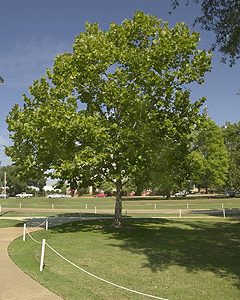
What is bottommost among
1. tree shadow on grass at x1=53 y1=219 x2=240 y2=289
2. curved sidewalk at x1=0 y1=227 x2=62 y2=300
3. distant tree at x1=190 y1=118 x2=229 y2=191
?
tree shadow on grass at x1=53 y1=219 x2=240 y2=289

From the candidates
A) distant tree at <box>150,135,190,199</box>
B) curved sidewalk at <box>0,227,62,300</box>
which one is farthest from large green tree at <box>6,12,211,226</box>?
curved sidewalk at <box>0,227,62,300</box>

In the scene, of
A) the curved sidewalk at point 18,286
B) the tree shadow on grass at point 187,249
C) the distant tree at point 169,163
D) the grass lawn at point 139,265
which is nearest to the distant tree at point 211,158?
the distant tree at point 169,163

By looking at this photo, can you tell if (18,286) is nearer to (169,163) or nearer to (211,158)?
(169,163)

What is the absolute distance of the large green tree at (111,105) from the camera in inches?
660

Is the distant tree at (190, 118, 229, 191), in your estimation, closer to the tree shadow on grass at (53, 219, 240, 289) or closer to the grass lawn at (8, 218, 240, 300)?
the tree shadow on grass at (53, 219, 240, 289)

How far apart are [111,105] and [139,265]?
34.9 ft

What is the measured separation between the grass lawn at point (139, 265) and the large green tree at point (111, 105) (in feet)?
13.8

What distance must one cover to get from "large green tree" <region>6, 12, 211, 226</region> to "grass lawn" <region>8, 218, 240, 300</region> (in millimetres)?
4193

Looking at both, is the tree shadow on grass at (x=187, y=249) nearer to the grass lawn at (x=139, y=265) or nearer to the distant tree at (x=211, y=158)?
the grass lawn at (x=139, y=265)

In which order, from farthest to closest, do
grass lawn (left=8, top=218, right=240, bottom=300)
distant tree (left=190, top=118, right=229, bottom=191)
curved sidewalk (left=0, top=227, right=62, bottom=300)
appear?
distant tree (left=190, top=118, right=229, bottom=191)
grass lawn (left=8, top=218, right=240, bottom=300)
curved sidewalk (left=0, top=227, right=62, bottom=300)

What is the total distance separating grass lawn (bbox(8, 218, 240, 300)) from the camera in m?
7.83

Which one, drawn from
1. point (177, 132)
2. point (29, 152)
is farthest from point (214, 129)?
point (29, 152)

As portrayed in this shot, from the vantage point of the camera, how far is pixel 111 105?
18719mm

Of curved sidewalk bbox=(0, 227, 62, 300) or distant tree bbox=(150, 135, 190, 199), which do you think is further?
distant tree bbox=(150, 135, 190, 199)
